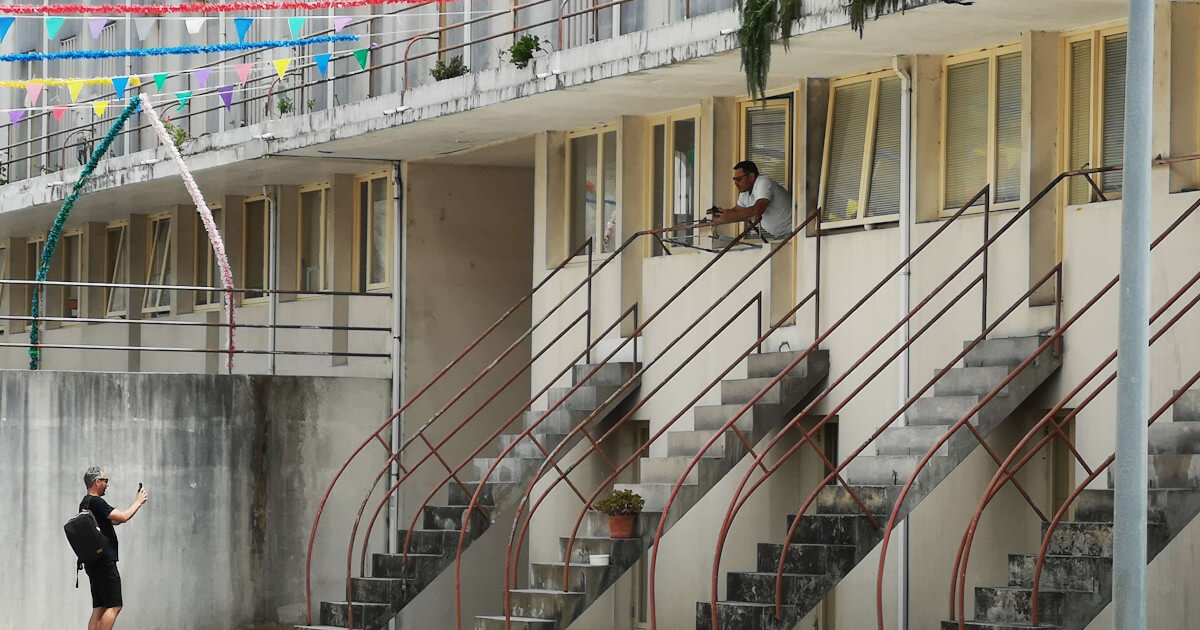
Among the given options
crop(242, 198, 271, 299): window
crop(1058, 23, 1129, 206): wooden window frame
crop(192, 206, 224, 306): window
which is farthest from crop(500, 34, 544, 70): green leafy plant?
crop(192, 206, 224, 306): window

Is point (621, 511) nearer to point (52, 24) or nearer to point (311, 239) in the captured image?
point (52, 24)

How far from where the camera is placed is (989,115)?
50.0ft

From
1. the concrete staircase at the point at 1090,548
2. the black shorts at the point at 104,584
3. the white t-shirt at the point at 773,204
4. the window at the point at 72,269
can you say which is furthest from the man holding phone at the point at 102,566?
the window at the point at 72,269

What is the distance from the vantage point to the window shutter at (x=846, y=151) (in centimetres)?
1647

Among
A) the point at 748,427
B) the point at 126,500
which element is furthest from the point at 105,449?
the point at 748,427

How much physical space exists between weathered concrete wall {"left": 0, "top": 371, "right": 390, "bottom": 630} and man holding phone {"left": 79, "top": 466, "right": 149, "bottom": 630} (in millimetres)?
2955

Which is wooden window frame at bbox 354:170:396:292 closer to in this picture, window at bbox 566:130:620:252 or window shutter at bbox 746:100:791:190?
window at bbox 566:130:620:252

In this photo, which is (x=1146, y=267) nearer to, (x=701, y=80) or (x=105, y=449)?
(x=701, y=80)

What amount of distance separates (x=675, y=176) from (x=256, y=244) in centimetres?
839

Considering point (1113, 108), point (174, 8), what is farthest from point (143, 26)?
point (1113, 108)

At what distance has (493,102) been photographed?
18078 mm

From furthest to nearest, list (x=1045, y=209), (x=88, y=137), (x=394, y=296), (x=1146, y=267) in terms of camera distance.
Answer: (x=88, y=137) → (x=394, y=296) → (x=1045, y=209) → (x=1146, y=267)

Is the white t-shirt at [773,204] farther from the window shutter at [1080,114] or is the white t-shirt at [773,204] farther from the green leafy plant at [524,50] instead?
the window shutter at [1080,114]

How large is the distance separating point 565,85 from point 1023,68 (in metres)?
4.20
